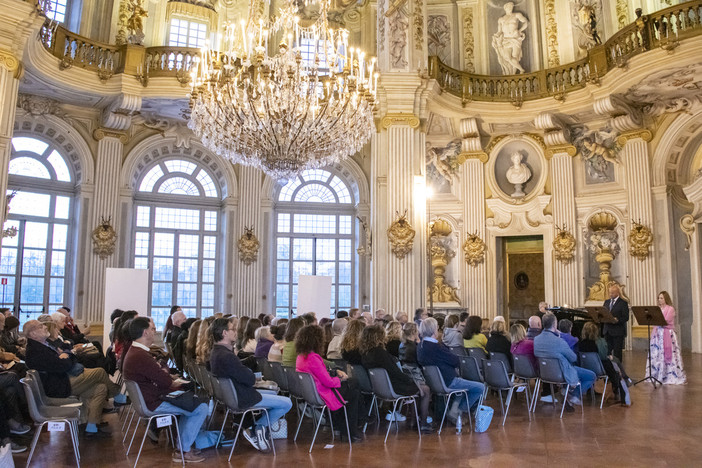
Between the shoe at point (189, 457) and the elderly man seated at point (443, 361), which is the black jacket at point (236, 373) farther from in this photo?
the elderly man seated at point (443, 361)

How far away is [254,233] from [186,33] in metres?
5.42

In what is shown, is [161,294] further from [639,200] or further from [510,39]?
[639,200]

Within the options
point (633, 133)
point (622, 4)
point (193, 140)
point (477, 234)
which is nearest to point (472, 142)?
point (477, 234)

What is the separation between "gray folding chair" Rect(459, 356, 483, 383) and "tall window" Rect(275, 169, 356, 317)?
31.6 ft

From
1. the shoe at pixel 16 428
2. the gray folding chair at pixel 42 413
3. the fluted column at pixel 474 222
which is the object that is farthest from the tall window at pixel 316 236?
the gray folding chair at pixel 42 413

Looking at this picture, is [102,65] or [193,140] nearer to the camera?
[102,65]

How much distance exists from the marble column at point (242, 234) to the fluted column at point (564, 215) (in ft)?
24.2

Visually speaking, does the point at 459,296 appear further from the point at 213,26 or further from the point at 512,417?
the point at 213,26

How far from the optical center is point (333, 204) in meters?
16.6

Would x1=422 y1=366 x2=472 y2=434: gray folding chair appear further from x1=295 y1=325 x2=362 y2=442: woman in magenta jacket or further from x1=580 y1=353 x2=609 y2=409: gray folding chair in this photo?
x1=580 y1=353 x2=609 y2=409: gray folding chair

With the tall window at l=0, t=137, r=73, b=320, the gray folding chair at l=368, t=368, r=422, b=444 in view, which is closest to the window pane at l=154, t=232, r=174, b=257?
the tall window at l=0, t=137, r=73, b=320

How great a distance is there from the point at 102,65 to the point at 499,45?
31.5ft

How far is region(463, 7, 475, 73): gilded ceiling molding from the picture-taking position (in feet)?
50.5

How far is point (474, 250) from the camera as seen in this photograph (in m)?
14.7
